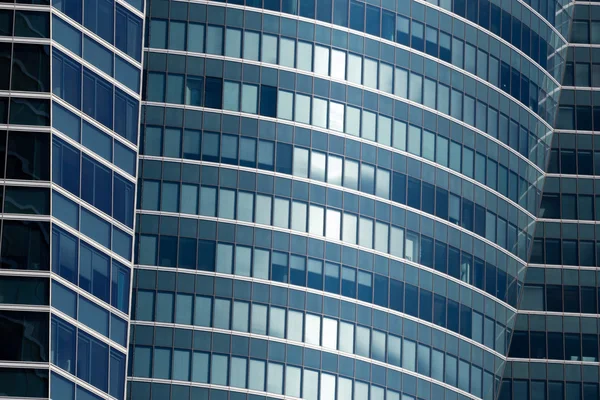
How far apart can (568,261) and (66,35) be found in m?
64.5

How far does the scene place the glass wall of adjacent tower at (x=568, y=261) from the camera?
156750 mm

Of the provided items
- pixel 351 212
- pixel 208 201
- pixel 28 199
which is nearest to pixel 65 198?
pixel 28 199

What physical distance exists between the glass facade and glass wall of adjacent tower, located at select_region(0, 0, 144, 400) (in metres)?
22.8

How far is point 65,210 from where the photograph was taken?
104062 mm

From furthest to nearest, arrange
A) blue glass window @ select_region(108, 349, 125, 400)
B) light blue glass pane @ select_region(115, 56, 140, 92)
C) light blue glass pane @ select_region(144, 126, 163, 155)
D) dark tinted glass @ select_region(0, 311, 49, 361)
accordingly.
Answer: light blue glass pane @ select_region(144, 126, 163, 155) < light blue glass pane @ select_region(115, 56, 140, 92) < blue glass window @ select_region(108, 349, 125, 400) < dark tinted glass @ select_region(0, 311, 49, 361)

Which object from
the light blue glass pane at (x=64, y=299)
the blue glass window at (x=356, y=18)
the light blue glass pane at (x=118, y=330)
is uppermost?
the blue glass window at (x=356, y=18)

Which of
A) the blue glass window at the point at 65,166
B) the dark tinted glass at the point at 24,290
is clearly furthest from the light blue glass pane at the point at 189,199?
the dark tinted glass at the point at 24,290

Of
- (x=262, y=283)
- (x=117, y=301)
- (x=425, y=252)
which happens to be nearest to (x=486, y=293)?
(x=425, y=252)

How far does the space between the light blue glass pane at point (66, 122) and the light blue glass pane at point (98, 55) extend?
3.62 metres

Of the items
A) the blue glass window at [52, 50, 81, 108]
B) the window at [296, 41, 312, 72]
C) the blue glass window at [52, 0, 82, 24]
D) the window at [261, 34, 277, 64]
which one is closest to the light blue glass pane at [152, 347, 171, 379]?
the window at [261, 34, 277, 64]

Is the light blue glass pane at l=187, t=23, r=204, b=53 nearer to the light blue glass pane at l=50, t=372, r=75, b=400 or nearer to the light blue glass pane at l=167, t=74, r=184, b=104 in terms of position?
the light blue glass pane at l=167, t=74, r=184, b=104

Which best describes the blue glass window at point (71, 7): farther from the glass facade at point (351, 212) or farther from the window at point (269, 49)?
the window at point (269, 49)

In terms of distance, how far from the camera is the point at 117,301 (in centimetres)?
10600

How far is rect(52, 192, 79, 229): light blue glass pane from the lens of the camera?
340ft
